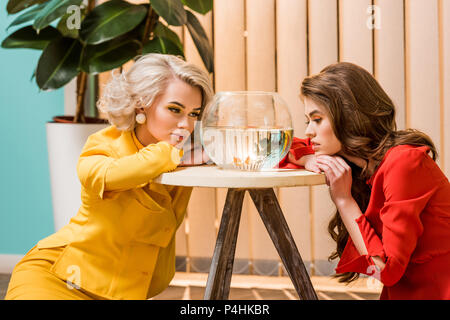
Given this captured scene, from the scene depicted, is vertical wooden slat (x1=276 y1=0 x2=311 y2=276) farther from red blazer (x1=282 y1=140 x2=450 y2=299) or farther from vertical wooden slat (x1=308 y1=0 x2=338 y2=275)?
red blazer (x1=282 y1=140 x2=450 y2=299)

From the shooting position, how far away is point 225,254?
122 centimetres

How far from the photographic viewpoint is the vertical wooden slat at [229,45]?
226 centimetres

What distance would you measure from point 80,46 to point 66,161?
1.48 ft

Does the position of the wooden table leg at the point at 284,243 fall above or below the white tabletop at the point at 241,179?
below

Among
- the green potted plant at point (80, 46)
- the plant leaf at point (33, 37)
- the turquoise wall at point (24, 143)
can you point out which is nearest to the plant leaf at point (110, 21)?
the green potted plant at point (80, 46)

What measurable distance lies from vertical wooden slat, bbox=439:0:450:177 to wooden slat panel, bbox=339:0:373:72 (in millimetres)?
287

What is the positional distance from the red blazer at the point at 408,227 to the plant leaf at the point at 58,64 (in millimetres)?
1247

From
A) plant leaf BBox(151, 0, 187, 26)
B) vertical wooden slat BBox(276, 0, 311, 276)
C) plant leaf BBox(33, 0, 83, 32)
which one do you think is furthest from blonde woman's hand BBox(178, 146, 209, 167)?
vertical wooden slat BBox(276, 0, 311, 276)

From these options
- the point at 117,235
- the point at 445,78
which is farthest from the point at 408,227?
the point at 445,78

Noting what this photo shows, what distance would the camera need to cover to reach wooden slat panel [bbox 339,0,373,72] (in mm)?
2133

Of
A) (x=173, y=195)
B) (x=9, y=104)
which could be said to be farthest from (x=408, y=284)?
(x=9, y=104)

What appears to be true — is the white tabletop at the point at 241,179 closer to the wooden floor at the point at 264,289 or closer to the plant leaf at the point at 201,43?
the plant leaf at the point at 201,43

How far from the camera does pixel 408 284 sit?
1.12 metres

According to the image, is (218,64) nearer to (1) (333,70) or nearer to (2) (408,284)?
(1) (333,70)
